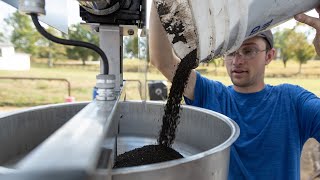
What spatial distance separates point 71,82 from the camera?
898 cm

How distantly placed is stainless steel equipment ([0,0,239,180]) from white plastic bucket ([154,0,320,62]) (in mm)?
97

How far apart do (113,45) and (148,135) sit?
0.29m

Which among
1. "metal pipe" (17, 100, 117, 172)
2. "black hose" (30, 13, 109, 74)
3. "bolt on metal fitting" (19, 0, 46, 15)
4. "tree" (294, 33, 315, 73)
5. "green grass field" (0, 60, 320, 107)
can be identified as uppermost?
"tree" (294, 33, 315, 73)

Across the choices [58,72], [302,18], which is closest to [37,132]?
→ [302,18]

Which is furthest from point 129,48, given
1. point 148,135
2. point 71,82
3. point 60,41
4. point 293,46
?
point 293,46

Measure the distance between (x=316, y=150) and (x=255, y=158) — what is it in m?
3.05

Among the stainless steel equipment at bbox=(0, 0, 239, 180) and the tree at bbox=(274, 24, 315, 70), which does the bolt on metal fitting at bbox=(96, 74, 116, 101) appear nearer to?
the stainless steel equipment at bbox=(0, 0, 239, 180)

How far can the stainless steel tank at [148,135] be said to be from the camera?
34 centimetres

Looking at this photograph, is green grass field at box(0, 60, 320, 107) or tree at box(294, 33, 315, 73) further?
tree at box(294, 33, 315, 73)

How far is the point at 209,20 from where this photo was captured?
0.48 metres

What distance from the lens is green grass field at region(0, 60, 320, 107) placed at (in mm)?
6618

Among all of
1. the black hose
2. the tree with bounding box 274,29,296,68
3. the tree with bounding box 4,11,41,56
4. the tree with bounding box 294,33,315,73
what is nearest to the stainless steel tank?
the black hose

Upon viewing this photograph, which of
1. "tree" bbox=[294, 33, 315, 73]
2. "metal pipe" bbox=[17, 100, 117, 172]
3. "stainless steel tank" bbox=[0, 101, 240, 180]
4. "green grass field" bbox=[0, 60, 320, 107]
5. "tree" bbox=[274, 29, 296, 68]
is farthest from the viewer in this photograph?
"tree" bbox=[274, 29, 296, 68]

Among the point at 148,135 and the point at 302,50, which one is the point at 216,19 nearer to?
the point at 148,135
